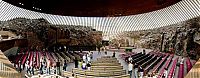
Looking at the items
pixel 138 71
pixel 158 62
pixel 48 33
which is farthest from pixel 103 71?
pixel 48 33

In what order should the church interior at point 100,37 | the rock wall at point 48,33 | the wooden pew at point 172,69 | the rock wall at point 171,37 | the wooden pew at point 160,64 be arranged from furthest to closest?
the rock wall at point 48,33
the rock wall at point 171,37
the church interior at point 100,37
the wooden pew at point 160,64
the wooden pew at point 172,69

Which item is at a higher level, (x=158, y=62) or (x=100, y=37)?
(x=100, y=37)

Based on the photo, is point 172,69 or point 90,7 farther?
point 90,7

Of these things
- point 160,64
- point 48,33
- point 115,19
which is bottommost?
point 160,64

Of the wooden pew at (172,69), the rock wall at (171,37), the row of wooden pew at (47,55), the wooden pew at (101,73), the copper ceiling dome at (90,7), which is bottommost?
Answer: the wooden pew at (101,73)

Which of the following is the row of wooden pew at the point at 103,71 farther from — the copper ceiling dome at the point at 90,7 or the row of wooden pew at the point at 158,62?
the copper ceiling dome at the point at 90,7

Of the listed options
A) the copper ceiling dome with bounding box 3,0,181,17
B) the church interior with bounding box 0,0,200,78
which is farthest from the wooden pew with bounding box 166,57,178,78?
the copper ceiling dome with bounding box 3,0,181,17

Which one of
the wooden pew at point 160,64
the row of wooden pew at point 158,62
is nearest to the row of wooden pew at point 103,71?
the row of wooden pew at point 158,62

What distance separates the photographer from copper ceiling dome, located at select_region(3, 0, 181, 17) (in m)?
23.7

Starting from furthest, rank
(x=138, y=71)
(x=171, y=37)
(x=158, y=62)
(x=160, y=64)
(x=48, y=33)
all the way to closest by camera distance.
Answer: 1. (x=48, y=33)
2. (x=171, y=37)
3. (x=158, y=62)
4. (x=160, y=64)
5. (x=138, y=71)

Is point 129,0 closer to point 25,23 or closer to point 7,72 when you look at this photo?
point 25,23

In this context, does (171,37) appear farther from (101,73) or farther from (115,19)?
(115,19)

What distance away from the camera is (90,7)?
2481cm

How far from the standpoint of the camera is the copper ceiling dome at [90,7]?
2370 cm
